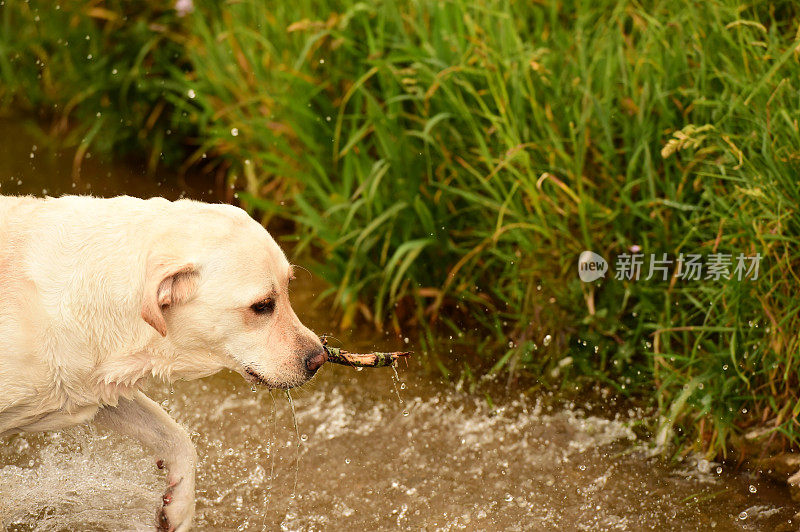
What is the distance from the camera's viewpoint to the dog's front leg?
135 inches

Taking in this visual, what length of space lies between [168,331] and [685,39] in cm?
284

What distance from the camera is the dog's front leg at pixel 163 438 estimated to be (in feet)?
11.2

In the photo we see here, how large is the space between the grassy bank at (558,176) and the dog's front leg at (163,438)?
60.3 inches

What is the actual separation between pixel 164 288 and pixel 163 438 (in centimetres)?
73

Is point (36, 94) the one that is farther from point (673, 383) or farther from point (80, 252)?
point (673, 383)

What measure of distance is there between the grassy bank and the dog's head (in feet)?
5.02

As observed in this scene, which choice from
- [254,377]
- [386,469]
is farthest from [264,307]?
[386,469]

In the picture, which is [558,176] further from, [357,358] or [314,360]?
[314,360]

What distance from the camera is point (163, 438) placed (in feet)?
11.3

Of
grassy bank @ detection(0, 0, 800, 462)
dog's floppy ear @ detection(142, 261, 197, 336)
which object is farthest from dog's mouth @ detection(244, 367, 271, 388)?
grassy bank @ detection(0, 0, 800, 462)

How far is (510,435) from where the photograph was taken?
434 cm

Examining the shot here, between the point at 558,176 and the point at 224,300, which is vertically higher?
the point at 224,300

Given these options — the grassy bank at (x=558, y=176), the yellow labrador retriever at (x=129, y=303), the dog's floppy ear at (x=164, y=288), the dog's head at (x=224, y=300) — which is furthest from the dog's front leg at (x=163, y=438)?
the grassy bank at (x=558, y=176)

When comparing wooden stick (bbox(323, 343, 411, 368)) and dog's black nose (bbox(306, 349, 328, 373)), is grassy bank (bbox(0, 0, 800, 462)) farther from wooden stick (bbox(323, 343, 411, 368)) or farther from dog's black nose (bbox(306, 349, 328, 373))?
dog's black nose (bbox(306, 349, 328, 373))
